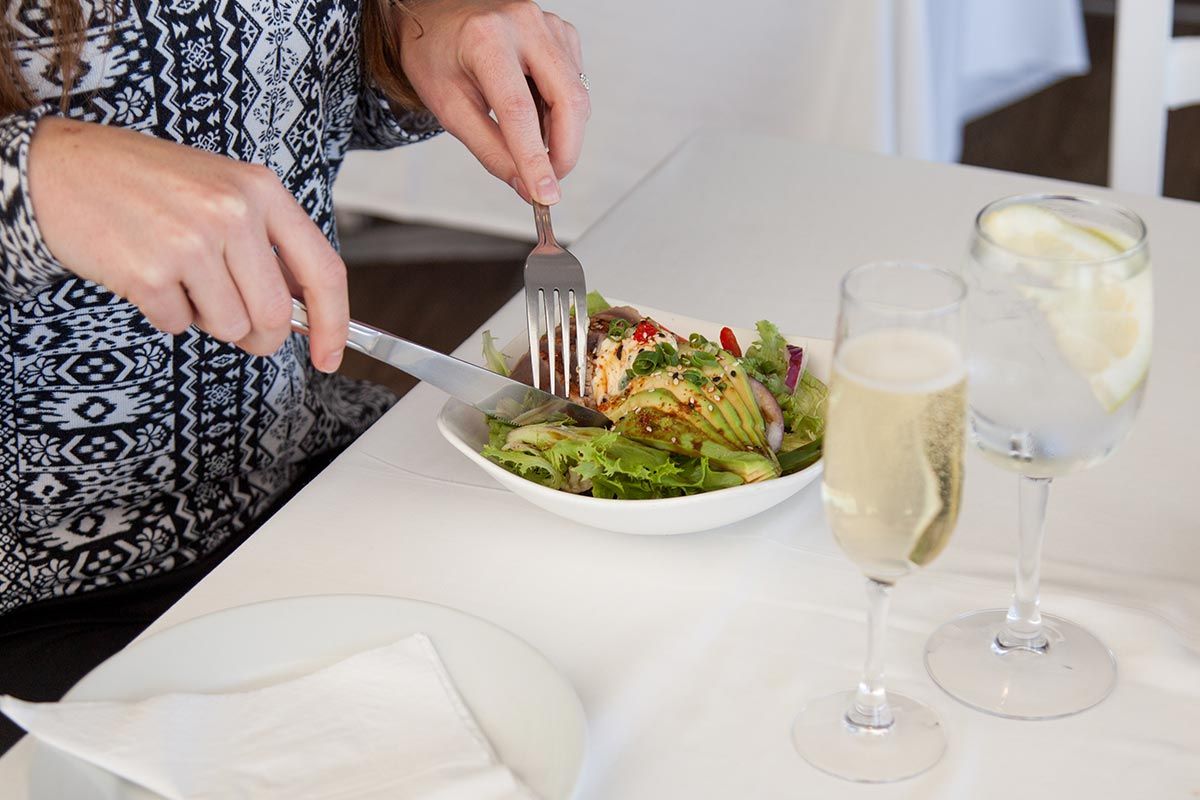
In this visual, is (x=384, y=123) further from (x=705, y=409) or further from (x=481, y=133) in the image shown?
(x=705, y=409)

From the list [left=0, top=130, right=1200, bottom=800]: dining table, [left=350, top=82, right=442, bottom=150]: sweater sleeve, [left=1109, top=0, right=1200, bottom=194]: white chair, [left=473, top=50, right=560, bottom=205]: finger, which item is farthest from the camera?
[left=1109, top=0, right=1200, bottom=194]: white chair

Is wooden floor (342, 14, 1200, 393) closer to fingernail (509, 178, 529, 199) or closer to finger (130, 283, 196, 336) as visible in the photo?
fingernail (509, 178, 529, 199)

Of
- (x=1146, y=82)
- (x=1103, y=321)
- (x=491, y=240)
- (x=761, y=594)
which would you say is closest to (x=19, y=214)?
(x=761, y=594)

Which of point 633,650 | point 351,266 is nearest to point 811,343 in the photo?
point 633,650

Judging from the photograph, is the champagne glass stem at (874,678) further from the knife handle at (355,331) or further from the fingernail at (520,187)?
the fingernail at (520,187)

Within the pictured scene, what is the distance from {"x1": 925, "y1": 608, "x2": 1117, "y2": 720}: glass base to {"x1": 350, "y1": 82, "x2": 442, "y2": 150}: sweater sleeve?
73 cm

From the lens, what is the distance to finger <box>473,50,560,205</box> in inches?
38.3

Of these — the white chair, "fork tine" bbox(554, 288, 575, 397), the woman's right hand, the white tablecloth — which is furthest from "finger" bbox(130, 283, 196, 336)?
the white tablecloth

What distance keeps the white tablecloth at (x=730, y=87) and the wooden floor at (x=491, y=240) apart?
0.14m

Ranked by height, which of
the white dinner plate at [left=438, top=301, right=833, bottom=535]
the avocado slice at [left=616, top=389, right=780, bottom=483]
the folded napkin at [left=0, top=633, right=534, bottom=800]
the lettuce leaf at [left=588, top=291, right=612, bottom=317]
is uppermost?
the lettuce leaf at [left=588, top=291, right=612, bottom=317]

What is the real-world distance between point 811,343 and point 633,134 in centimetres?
168

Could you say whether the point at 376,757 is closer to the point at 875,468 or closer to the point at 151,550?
the point at 875,468

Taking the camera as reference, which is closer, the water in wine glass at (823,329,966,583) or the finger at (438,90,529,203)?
the water in wine glass at (823,329,966,583)

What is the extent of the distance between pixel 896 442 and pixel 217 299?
38 centimetres
